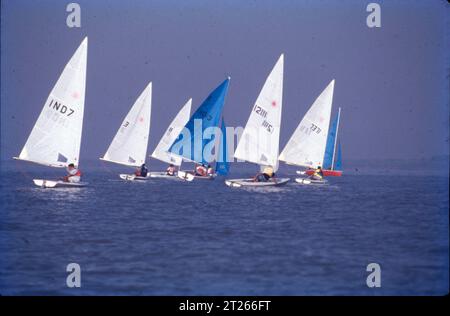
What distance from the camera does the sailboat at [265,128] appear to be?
45.8m

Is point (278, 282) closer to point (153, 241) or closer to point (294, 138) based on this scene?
point (153, 241)

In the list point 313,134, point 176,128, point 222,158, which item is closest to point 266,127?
point 313,134

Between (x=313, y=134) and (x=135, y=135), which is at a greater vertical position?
(x=313, y=134)

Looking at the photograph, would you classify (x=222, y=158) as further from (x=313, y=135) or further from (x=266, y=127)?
(x=266, y=127)

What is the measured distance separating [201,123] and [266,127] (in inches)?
371

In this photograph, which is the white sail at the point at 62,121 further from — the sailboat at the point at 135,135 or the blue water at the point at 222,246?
the sailboat at the point at 135,135

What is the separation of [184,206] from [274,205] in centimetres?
468

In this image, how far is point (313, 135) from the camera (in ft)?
190

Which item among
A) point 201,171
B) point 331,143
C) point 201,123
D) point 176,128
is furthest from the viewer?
point 331,143

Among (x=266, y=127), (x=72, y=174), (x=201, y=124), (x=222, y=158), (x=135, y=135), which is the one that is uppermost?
(x=201, y=124)

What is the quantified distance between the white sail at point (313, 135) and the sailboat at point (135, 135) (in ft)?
41.1

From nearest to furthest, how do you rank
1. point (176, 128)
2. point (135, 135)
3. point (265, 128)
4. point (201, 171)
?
1. point (265, 128)
2. point (201, 171)
3. point (135, 135)
4. point (176, 128)
